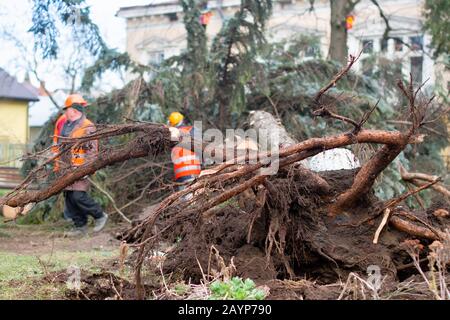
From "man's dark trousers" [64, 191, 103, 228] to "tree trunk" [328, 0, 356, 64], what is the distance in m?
6.06

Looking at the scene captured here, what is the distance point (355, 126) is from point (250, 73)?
5.12 m

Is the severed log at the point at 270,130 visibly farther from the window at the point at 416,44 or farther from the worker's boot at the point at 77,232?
the window at the point at 416,44

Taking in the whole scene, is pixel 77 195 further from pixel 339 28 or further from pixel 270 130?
pixel 339 28

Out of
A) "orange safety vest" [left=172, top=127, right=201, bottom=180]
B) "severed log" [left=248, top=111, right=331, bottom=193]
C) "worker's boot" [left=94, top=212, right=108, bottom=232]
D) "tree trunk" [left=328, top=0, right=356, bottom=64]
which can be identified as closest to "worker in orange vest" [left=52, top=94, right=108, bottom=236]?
"worker's boot" [left=94, top=212, right=108, bottom=232]

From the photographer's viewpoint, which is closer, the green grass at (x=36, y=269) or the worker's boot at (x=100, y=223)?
the green grass at (x=36, y=269)

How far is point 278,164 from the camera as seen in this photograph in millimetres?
4816

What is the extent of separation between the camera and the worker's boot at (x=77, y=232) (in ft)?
26.9

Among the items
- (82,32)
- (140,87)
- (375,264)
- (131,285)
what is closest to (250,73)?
(140,87)

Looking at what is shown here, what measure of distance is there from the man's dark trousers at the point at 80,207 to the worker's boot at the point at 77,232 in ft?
0.20

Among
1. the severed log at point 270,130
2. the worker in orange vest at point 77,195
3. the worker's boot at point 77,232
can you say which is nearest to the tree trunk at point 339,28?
the severed log at point 270,130

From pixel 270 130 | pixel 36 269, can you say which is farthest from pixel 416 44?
pixel 36 269

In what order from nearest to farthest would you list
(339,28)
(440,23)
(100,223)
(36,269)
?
(36,269) < (100,223) < (339,28) < (440,23)

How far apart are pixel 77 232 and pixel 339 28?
274 inches

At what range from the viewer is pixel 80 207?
8.35 m
